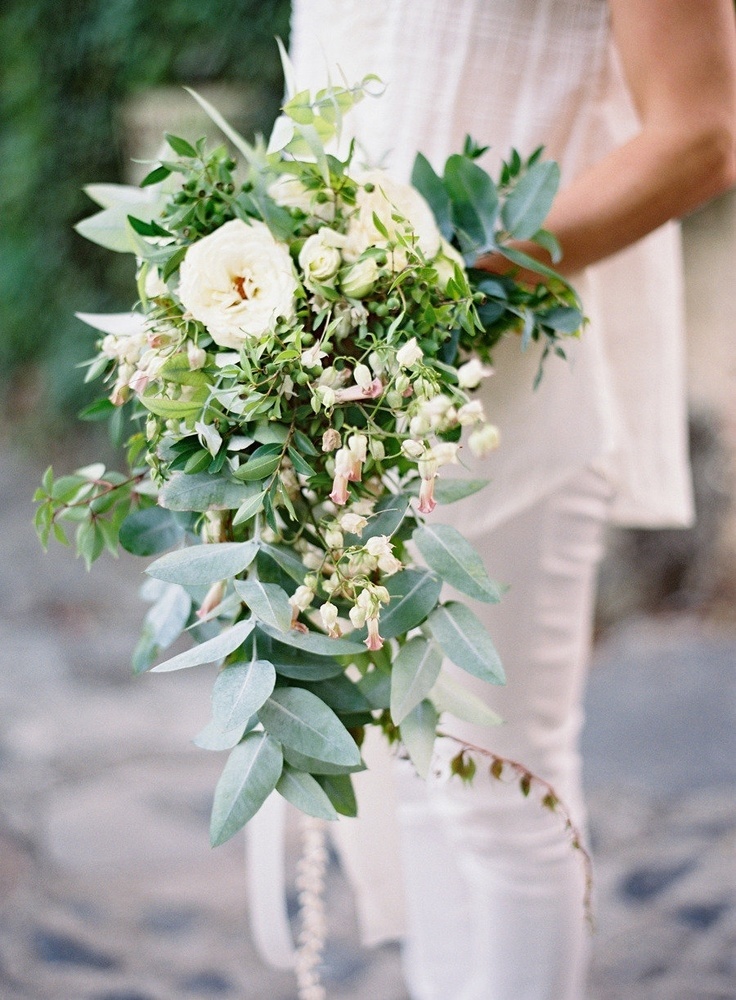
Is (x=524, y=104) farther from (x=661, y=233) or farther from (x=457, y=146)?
(x=661, y=233)

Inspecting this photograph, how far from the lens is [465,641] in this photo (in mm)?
787

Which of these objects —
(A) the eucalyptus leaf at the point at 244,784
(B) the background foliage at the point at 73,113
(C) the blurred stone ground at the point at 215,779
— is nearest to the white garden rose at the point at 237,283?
(A) the eucalyptus leaf at the point at 244,784

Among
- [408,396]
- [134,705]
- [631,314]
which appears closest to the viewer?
[408,396]

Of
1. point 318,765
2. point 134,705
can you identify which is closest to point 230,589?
point 318,765

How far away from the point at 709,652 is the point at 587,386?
185 centimetres

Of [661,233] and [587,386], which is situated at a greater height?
[661,233]

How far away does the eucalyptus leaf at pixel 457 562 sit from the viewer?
0.77 metres

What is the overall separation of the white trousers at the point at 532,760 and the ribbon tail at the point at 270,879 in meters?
0.21

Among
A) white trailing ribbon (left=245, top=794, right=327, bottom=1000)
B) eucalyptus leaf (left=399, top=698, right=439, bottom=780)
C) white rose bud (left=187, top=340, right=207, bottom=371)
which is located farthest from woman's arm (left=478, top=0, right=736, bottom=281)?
white trailing ribbon (left=245, top=794, right=327, bottom=1000)

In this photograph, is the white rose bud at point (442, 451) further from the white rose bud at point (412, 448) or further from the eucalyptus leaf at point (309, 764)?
the eucalyptus leaf at point (309, 764)

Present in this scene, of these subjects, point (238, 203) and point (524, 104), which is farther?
point (524, 104)

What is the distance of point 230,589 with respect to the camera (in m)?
0.83

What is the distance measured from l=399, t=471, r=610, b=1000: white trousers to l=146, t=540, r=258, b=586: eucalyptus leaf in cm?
42

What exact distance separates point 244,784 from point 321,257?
404 mm
